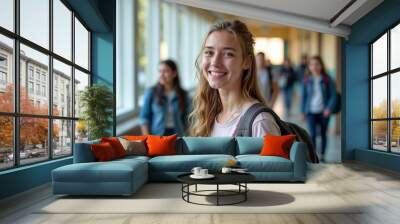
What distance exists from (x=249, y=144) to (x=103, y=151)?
1.98 metres

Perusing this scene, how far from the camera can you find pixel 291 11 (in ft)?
26.4

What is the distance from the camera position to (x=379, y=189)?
5.25 m

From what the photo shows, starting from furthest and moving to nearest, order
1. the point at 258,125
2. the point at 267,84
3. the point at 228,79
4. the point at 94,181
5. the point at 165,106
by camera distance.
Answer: the point at 267,84 → the point at 165,106 → the point at 258,125 → the point at 228,79 → the point at 94,181

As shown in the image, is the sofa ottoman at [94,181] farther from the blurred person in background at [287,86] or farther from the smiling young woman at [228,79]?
the blurred person in background at [287,86]

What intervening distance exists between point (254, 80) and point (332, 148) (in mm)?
5257

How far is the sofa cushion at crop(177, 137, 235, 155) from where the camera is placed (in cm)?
616

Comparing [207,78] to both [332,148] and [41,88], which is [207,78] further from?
[332,148]

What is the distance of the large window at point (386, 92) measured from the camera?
7.54 meters

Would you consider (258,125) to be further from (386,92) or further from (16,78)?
(386,92)

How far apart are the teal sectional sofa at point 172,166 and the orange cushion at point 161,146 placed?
0.16 m

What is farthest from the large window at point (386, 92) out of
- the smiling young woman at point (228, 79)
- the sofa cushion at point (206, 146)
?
the sofa cushion at point (206, 146)

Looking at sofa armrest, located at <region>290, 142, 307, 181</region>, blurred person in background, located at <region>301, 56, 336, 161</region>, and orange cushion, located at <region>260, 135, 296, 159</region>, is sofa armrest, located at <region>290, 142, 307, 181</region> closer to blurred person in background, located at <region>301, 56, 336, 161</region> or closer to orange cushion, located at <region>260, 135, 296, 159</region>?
orange cushion, located at <region>260, 135, 296, 159</region>

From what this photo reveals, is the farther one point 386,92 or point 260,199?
point 386,92

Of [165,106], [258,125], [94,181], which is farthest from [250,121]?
[94,181]
